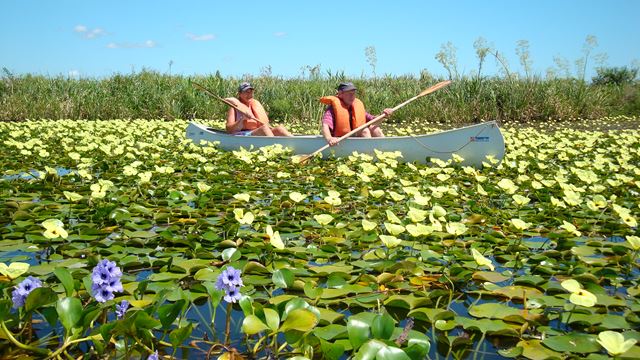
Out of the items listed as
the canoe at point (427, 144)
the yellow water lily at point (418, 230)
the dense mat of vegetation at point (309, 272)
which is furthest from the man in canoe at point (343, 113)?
the yellow water lily at point (418, 230)

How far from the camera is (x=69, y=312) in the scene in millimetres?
1291

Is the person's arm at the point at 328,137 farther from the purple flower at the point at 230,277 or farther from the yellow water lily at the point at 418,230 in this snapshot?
the purple flower at the point at 230,277

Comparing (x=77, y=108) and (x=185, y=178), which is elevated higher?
(x=77, y=108)

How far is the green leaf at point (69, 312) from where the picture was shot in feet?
4.18

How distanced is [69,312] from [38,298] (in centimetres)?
8

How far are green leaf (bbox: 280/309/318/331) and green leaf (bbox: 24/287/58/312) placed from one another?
1.82 ft

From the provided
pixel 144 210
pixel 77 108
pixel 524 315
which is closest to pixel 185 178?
pixel 144 210

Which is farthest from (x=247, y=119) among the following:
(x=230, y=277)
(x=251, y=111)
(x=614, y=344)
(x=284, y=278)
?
(x=614, y=344)

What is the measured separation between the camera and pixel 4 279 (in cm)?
183

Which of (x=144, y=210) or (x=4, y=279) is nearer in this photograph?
(x=4, y=279)

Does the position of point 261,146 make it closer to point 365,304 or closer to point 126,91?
point 365,304

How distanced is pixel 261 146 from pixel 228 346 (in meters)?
4.36

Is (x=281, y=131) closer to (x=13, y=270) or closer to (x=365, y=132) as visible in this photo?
(x=365, y=132)

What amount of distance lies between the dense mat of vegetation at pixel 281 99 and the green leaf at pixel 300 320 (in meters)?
9.73
